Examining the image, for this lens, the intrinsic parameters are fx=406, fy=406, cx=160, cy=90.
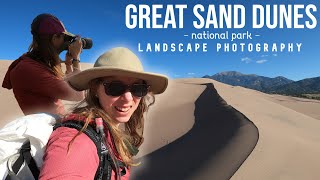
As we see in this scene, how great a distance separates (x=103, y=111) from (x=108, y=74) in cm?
18

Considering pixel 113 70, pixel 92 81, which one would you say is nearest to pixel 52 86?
pixel 92 81

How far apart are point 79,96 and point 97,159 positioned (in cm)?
152

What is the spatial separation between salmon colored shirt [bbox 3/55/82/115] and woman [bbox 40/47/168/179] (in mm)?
885

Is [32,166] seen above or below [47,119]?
below

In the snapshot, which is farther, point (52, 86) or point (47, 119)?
point (52, 86)

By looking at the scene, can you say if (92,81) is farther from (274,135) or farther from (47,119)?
(274,135)

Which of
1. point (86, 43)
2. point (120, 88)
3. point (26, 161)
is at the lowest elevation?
point (26, 161)

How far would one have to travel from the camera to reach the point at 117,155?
5.75 ft

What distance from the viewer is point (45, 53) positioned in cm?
307

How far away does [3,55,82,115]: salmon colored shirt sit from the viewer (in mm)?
2908

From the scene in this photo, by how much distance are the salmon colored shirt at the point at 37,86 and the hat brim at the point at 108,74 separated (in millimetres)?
871

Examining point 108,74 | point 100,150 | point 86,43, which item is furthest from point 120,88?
point 86,43

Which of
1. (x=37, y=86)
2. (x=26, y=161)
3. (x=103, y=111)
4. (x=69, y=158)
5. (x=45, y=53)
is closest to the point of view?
(x=69, y=158)

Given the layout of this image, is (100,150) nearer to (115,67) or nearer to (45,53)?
(115,67)
